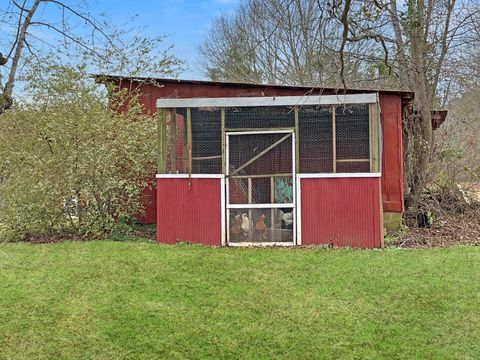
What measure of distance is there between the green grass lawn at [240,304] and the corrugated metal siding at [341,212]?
47 centimetres

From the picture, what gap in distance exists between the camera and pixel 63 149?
291 inches

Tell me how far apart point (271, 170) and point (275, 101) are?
99cm

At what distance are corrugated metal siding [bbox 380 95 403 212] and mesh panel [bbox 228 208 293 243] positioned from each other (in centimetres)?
232

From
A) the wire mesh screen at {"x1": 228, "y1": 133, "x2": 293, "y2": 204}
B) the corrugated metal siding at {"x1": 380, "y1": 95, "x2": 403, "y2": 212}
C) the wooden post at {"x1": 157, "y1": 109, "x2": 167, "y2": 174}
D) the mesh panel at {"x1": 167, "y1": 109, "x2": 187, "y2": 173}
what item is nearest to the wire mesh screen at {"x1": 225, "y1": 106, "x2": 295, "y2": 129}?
the wire mesh screen at {"x1": 228, "y1": 133, "x2": 293, "y2": 204}

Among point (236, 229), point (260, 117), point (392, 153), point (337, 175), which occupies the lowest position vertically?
point (236, 229)

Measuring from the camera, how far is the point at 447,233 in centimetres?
744

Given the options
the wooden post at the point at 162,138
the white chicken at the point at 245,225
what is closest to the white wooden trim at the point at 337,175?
the white chicken at the point at 245,225

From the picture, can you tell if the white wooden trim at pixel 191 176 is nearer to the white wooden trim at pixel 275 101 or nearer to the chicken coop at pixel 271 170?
the chicken coop at pixel 271 170

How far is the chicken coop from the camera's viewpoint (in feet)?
21.3

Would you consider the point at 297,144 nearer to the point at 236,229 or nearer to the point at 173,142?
the point at 236,229

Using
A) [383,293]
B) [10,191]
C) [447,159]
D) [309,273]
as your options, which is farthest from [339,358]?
[447,159]

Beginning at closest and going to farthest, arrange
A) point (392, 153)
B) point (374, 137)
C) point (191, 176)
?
1. point (374, 137)
2. point (191, 176)
3. point (392, 153)

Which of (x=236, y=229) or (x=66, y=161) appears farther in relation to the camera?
(x=66, y=161)

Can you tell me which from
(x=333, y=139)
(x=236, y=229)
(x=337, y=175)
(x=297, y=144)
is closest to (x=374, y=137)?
(x=333, y=139)
